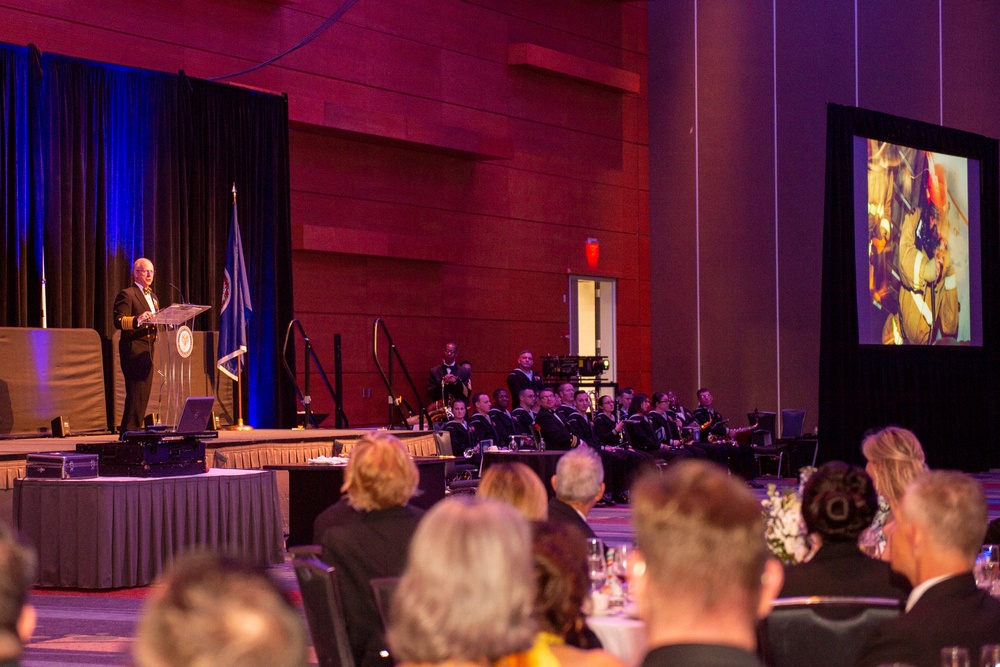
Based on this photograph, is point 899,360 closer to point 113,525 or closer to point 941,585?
point 113,525

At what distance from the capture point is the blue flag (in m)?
12.1

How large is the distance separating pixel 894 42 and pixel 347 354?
32.2 feet

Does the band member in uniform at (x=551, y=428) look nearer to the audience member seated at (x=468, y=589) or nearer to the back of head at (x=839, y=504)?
the back of head at (x=839, y=504)

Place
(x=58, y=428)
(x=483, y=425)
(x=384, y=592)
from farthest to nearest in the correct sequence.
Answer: (x=483, y=425) < (x=58, y=428) < (x=384, y=592)

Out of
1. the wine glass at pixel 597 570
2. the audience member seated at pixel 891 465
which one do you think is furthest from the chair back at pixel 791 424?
the wine glass at pixel 597 570

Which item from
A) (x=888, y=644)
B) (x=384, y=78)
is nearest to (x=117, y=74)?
(x=384, y=78)

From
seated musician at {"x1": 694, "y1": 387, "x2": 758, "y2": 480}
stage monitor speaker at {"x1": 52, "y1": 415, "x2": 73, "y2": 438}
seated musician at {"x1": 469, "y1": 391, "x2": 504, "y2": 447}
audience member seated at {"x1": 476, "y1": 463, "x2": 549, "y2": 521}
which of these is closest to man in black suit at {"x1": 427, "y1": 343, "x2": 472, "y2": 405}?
seated musician at {"x1": 469, "y1": 391, "x2": 504, "y2": 447}

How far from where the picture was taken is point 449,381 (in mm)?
14398

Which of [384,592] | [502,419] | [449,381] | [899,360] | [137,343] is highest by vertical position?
[137,343]

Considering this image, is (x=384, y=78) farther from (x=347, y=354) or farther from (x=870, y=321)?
(x=870, y=321)

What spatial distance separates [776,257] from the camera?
17.7 metres

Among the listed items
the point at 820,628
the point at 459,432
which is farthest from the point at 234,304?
the point at 820,628

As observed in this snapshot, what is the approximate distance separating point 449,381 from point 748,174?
6.01 meters

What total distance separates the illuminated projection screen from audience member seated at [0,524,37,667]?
14.9m
